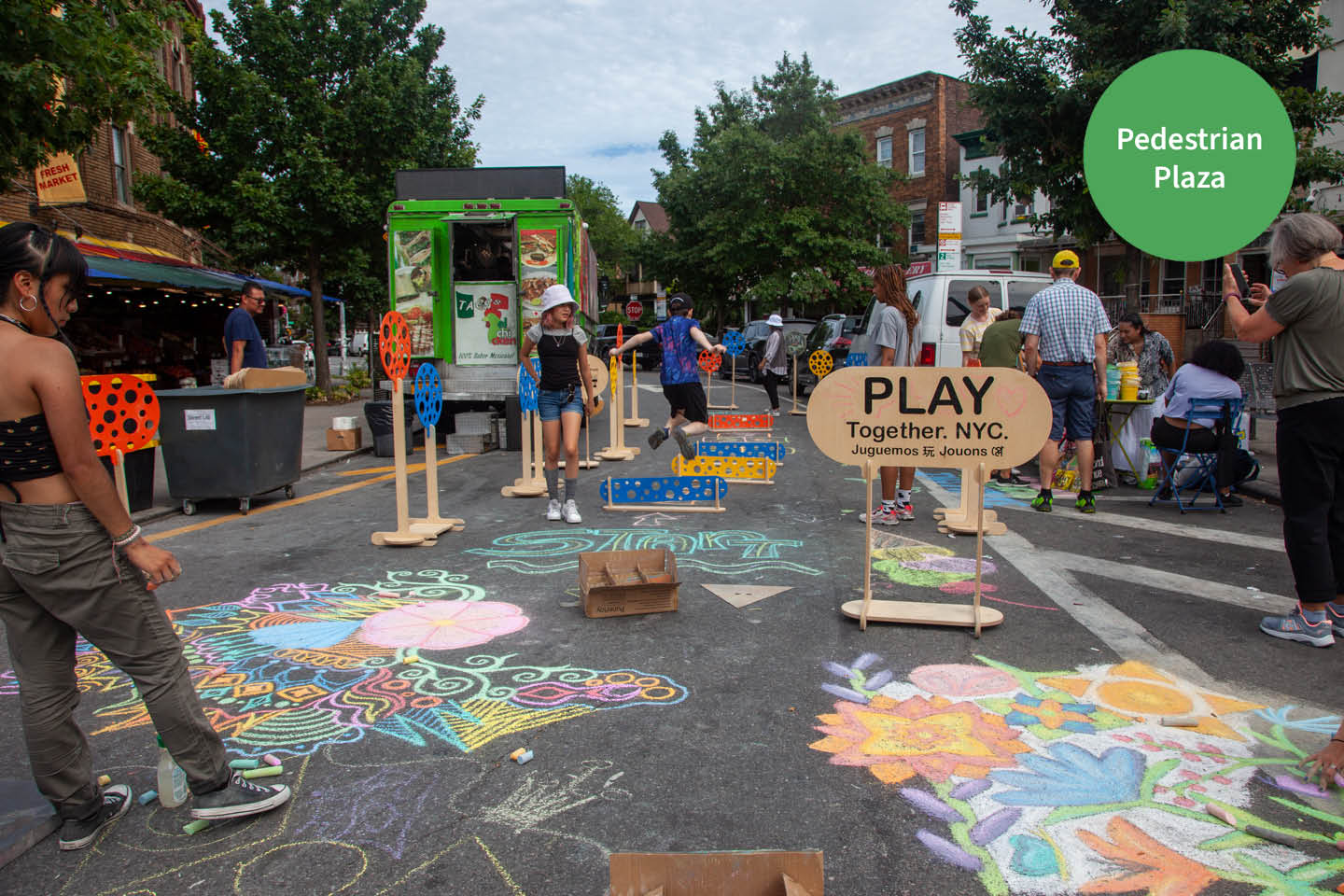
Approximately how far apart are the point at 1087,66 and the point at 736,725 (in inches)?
580

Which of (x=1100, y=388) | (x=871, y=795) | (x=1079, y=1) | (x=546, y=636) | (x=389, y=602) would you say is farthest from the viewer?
(x=1079, y=1)

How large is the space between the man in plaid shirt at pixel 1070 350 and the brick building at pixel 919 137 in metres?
26.9

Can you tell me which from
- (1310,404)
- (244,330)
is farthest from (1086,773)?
(244,330)

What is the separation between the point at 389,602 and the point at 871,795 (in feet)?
10.1

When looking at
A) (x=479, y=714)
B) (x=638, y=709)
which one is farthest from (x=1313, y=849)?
(x=479, y=714)

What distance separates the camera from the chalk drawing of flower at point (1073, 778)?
2.75m

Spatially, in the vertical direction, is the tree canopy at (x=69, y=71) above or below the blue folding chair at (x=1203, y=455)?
above

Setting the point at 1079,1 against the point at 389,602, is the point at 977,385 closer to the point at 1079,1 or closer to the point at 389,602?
the point at 389,602

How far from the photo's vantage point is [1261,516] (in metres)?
7.34

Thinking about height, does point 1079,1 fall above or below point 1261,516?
above

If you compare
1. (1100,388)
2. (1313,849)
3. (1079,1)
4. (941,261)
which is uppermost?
(1079,1)

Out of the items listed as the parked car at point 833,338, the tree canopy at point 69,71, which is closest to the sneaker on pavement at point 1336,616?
the tree canopy at point 69,71

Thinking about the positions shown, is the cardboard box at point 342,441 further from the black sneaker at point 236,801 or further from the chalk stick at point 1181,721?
the chalk stick at point 1181,721

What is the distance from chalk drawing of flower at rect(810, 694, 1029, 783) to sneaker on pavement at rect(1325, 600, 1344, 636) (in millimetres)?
2224
